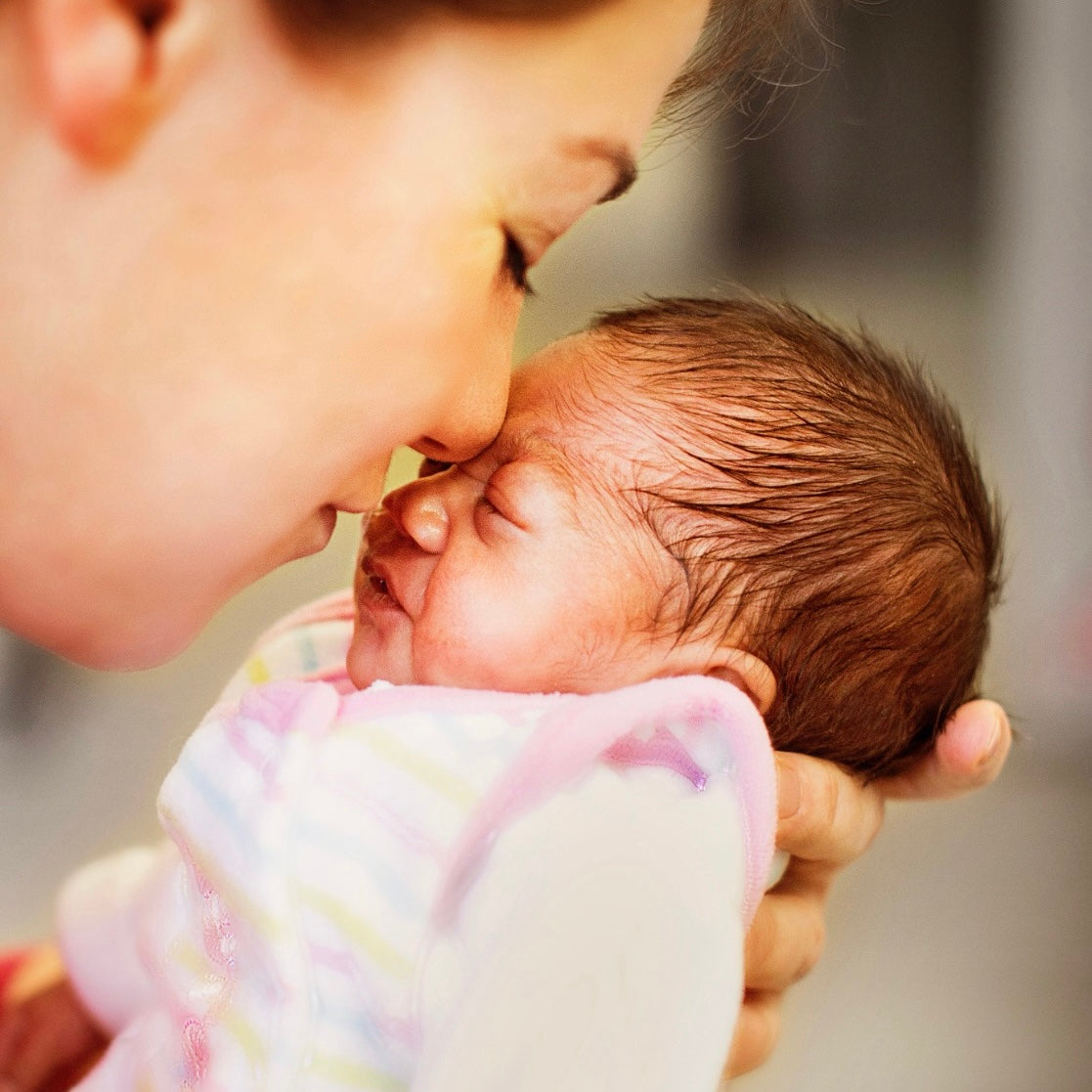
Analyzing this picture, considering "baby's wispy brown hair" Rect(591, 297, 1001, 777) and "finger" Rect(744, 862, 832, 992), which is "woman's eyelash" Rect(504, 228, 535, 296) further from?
"finger" Rect(744, 862, 832, 992)

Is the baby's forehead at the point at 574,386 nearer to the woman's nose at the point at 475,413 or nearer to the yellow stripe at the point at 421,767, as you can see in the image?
the woman's nose at the point at 475,413

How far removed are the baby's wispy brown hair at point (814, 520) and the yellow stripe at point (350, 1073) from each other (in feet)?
1.03

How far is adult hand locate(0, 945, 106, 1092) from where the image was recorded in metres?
0.99

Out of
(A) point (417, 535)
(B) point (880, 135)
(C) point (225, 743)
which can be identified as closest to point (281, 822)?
(C) point (225, 743)

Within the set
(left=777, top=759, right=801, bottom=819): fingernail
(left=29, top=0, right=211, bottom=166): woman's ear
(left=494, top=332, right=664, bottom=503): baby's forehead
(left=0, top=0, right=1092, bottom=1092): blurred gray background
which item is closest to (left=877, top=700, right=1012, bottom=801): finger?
(left=777, top=759, right=801, bottom=819): fingernail

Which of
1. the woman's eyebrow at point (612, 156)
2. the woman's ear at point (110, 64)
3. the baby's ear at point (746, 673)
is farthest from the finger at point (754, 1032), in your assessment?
the woman's ear at point (110, 64)

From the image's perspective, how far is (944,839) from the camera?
1.86 meters

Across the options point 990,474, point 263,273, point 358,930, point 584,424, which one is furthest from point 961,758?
point 990,474

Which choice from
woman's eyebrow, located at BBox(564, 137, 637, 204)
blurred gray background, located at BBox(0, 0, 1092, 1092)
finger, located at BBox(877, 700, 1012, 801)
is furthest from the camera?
blurred gray background, located at BBox(0, 0, 1092, 1092)

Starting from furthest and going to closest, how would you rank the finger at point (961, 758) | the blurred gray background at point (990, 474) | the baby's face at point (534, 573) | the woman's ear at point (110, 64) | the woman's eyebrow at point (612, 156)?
the blurred gray background at point (990, 474) → the finger at point (961, 758) → the baby's face at point (534, 573) → the woman's eyebrow at point (612, 156) → the woman's ear at point (110, 64)

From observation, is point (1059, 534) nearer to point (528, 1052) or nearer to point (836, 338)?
point (836, 338)

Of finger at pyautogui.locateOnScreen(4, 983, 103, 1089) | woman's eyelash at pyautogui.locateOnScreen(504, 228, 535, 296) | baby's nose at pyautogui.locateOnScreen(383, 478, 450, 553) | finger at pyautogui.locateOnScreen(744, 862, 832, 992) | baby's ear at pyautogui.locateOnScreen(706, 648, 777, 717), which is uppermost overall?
woman's eyelash at pyautogui.locateOnScreen(504, 228, 535, 296)

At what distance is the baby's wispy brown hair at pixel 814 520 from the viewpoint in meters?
0.81

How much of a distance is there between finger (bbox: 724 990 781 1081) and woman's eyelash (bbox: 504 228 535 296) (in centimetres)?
53
